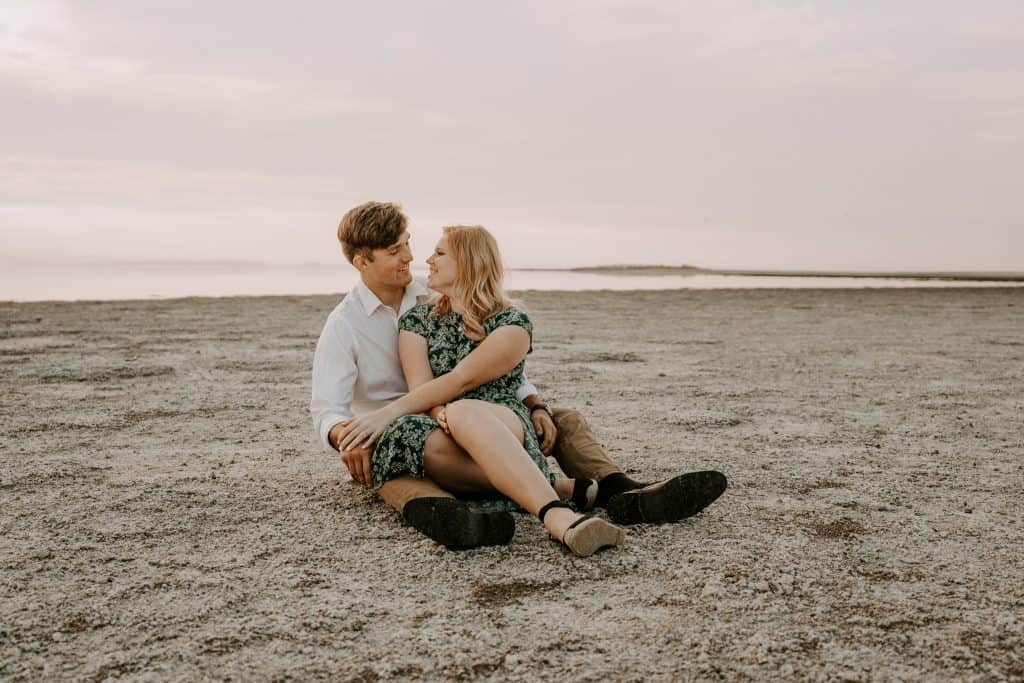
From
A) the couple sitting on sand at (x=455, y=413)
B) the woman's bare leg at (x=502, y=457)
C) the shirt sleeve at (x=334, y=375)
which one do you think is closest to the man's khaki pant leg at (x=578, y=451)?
the couple sitting on sand at (x=455, y=413)

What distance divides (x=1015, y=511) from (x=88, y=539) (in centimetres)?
346

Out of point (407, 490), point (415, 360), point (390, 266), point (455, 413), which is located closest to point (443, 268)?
point (390, 266)

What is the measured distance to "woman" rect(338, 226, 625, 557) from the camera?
3143 mm

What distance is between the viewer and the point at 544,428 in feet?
12.0

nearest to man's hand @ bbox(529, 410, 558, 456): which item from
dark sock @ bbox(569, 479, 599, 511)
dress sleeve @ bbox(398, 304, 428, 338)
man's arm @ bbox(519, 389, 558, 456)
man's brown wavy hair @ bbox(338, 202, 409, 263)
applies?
man's arm @ bbox(519, 389, 558, 456)

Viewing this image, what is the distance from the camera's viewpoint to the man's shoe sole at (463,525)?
9.87 ft

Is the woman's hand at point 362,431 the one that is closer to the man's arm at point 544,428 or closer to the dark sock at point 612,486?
the man's arm at point 544,428

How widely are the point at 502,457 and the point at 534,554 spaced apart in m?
0.34

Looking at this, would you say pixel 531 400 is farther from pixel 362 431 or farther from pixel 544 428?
pixel 362 431

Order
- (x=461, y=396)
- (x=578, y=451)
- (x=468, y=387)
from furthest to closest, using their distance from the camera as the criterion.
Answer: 1. (x=578, y=451)
2. (x=461, y=396)
3. (x=468, y=387)

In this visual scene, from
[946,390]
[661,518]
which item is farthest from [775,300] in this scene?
[661,518]

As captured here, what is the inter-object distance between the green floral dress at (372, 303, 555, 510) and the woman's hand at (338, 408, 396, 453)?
0.11 ft

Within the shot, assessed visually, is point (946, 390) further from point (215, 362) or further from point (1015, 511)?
point (215, 362)

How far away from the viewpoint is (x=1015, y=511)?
11.6 ft
